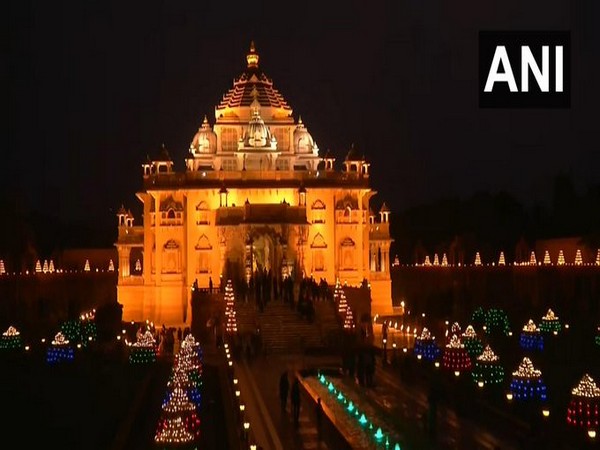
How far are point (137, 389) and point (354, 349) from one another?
778 cm

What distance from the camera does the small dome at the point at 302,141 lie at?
182 feet

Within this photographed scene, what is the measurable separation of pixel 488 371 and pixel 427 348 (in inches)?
177

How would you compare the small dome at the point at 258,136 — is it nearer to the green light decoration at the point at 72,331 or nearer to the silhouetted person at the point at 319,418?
the green light decoration at the point at 72,331

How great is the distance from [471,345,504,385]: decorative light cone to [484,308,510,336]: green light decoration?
13.7 meters

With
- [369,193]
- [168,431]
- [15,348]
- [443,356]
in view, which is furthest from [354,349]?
[369,193]

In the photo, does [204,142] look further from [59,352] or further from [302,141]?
[59,352]

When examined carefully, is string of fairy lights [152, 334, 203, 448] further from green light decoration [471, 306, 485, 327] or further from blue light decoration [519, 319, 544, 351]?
green light decoration [471, 306, 485, 327]

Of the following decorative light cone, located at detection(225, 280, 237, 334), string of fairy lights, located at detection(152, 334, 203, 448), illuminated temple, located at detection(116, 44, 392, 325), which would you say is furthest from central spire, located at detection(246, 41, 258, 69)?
string of fairy lights, located at detection(152, 334, 203, 448)

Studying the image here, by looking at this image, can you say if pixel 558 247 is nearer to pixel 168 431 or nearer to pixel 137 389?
pixel 137 389

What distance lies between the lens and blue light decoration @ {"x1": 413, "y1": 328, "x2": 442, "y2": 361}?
31.8 metres

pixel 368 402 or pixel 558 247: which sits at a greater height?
pixel 558 247

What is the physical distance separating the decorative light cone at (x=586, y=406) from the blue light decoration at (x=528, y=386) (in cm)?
226

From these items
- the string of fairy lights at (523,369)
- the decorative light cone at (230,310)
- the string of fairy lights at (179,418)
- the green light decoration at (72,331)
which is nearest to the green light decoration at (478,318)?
the string of fairy lights at (523,369)

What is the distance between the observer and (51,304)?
57094 millimetres
